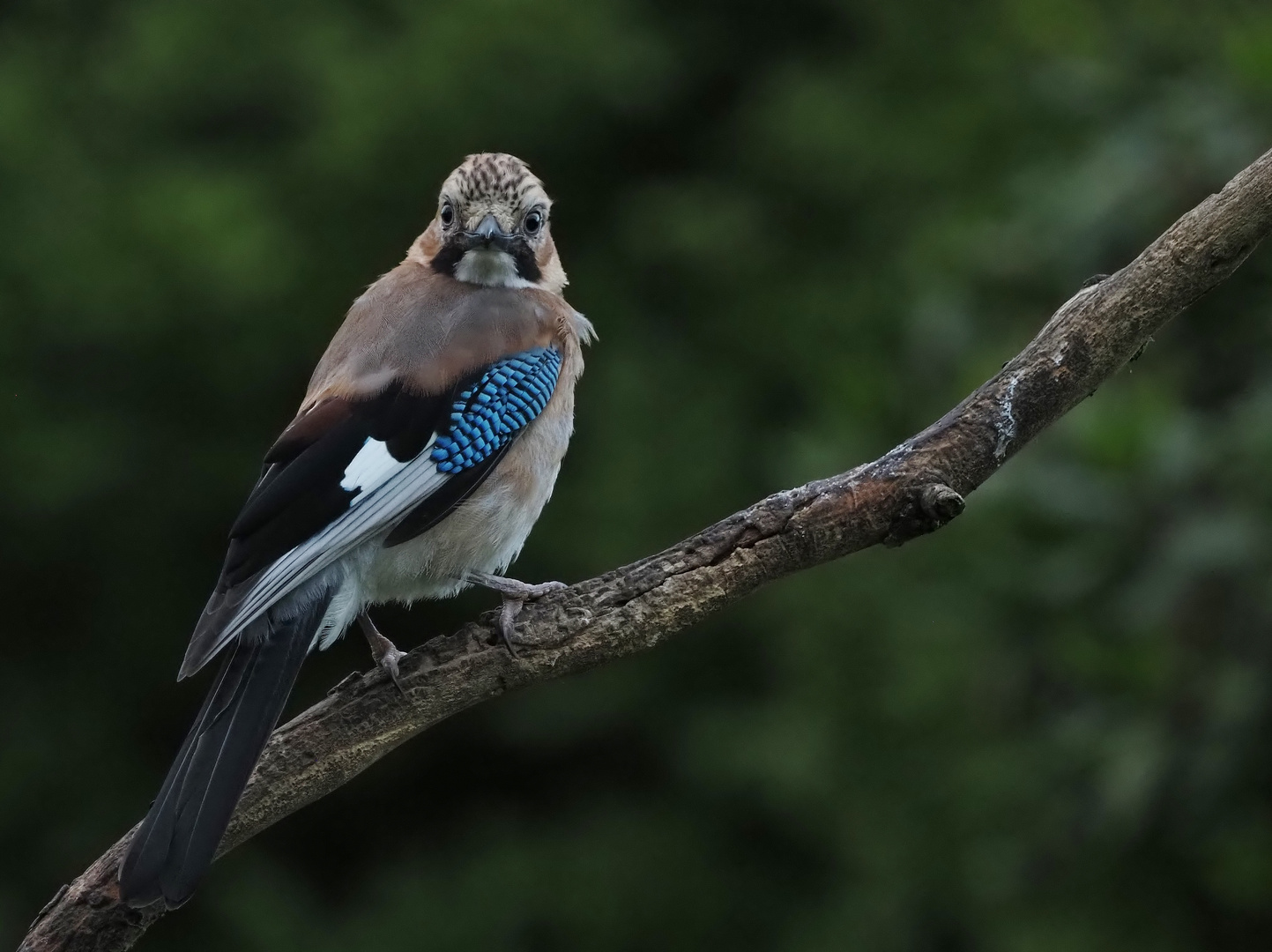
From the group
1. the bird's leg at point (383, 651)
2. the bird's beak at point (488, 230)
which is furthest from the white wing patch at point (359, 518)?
the bird's beak at point (488, 230)

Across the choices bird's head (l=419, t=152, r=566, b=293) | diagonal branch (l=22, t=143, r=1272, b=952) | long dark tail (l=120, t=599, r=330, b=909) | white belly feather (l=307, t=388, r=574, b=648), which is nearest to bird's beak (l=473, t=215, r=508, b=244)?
bird's head (l=419, t=152, r=566, b=293)

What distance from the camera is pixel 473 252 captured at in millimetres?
4500

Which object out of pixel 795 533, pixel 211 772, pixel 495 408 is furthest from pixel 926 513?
pixel 211 772

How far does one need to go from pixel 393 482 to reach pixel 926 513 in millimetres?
1155

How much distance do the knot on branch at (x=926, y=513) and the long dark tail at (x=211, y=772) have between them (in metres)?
1.26

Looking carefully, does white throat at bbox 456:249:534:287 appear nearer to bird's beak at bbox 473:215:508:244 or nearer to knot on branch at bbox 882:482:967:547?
bird's beak at bbox 473:215:508:244

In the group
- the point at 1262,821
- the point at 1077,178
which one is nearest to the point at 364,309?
the point at 1077,178

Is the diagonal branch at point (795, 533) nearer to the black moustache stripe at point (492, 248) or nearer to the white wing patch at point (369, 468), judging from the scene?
the white wing patch at point (369, 468)

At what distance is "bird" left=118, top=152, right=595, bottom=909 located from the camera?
3348 mm

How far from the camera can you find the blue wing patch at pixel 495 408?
395cm

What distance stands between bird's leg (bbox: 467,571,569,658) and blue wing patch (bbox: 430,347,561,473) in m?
0.27

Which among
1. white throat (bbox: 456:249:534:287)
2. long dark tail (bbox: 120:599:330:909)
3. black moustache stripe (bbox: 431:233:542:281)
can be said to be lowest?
long dark tail (bbox: 120:599:330:909)

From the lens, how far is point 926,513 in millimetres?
3475

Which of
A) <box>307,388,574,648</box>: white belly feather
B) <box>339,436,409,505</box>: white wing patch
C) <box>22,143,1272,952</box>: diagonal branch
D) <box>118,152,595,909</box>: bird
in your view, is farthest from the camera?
<box>307,388,574,648</box>: white belly feather
